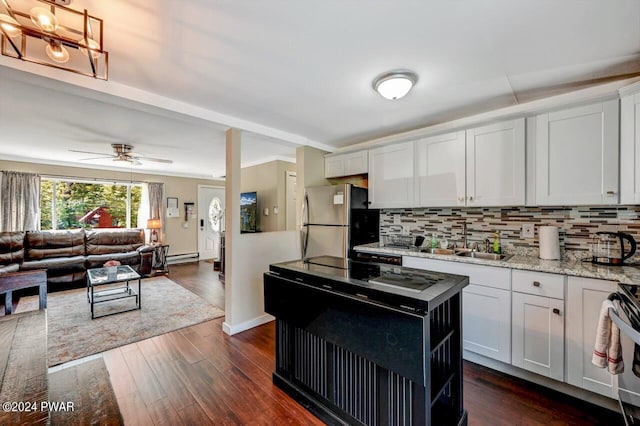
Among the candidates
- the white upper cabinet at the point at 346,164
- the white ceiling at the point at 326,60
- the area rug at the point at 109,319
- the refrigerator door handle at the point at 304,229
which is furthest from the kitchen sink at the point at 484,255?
the area rug at the point at 109,319

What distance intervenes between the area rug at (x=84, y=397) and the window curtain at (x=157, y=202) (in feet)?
18.4

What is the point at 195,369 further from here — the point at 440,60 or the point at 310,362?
the point at 440,60

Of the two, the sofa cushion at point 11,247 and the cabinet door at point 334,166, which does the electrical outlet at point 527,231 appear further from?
the sofa cushion at point 11,247

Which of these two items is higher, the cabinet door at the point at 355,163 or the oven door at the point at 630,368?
the cabinet door at the point at 355,163

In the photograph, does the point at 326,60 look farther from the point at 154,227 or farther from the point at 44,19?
the point at 154,227

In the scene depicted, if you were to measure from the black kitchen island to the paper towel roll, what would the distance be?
1.31 m

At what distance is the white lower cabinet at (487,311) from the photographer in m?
2.13

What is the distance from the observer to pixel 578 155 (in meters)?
2.07

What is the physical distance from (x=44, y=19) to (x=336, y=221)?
9.00 feet

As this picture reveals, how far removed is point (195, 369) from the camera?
7.40ft

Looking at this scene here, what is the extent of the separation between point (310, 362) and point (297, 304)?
1.41 feet

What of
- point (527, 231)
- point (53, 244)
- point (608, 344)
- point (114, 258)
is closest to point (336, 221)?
point (527, 231)

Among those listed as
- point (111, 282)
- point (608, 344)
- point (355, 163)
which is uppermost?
point (355, 163)

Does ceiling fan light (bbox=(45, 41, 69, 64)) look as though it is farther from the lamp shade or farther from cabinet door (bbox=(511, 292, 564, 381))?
the lamp shade
